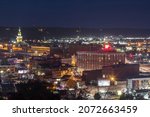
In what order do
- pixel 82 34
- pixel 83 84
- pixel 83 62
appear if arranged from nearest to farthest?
pixel 83 84, pixel 83 62, pixel 82 34

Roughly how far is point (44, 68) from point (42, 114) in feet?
27.5

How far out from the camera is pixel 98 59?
11.1 metres

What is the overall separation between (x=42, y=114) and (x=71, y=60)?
35.4 ft

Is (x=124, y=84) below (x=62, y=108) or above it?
below

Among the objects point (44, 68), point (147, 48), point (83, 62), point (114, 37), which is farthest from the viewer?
point (114, 37)

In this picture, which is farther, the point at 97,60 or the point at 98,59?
the point at 97,60

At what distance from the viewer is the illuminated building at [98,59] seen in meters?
11.1

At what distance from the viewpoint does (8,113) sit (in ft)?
4.13

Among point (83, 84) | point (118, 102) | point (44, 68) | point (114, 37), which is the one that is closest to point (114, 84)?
point (83, 84)

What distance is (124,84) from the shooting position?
25.2 feet

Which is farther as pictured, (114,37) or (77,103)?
(114,37)

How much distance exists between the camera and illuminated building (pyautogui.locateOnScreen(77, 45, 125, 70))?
436 inches

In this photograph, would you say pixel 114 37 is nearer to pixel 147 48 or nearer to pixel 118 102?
pixel 147 48

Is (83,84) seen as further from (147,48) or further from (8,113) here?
(147,48)
